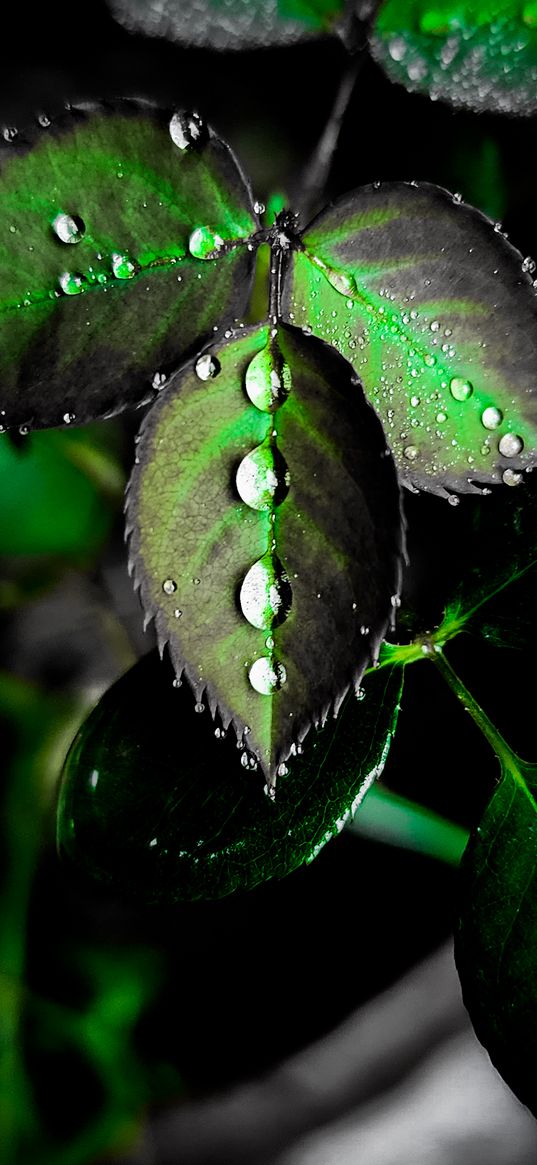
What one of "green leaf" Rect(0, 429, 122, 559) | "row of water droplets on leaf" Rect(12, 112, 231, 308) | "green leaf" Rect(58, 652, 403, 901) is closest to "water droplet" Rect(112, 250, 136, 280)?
"row of water droplets on leaf" Rect(12, 112, 231, 308)

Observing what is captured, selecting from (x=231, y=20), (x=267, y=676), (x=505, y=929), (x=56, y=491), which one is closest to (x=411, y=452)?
(x=267, y=676)

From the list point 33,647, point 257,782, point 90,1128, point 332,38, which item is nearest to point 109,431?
point 33,647

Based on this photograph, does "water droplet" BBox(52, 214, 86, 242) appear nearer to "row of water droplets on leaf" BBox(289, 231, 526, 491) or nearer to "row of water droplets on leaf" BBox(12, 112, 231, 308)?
"row of water droplets on leaf" BBox(12, 112, 231, 308)

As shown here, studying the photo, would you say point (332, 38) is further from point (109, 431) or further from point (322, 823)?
point (322, 823)

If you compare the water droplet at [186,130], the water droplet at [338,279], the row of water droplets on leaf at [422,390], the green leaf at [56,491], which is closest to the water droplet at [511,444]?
the row of water droplets on leaf at [422,390]

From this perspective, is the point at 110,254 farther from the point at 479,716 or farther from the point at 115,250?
the point at 479,716
